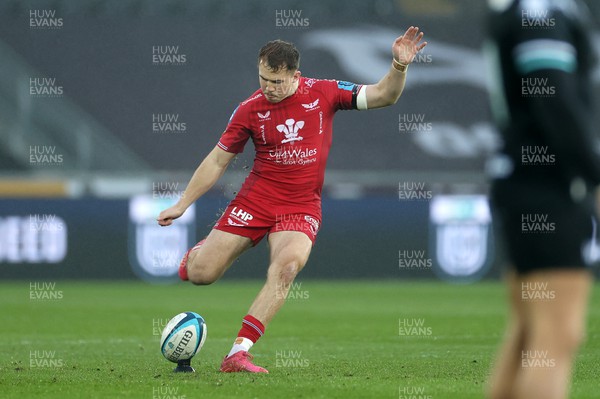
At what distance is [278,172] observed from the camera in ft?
28.8

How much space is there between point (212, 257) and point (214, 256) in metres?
0.02

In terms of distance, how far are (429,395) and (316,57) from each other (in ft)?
64.6

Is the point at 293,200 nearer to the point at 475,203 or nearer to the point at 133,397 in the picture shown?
the point at 133,397

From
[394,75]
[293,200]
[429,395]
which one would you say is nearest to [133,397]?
[429,395]

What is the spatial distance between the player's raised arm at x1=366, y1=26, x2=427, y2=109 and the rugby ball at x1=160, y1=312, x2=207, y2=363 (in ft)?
6.59

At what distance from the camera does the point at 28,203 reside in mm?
19047

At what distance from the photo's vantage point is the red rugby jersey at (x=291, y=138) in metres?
8.64

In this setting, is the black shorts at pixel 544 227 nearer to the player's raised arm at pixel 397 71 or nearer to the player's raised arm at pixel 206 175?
the player's raised arm at pixel 397 71

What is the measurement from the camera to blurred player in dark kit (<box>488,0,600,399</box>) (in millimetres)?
4102

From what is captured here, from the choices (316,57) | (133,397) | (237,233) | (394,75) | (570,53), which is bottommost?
(133,397)

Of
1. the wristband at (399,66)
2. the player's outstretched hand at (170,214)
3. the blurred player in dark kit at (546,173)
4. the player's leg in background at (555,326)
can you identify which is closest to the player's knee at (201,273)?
the player's outstretched hand at (170,214)

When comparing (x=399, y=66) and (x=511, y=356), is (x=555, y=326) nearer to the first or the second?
(x=511, y=356)

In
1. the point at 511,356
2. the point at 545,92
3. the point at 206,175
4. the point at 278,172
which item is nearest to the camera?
the point at 545,92

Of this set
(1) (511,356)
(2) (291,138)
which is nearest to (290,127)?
(2) (291,138)
